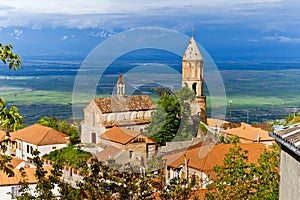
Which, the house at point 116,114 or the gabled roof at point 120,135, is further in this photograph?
the house at point 116,114

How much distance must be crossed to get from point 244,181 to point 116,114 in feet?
77.1

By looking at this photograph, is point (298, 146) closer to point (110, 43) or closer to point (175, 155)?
point (175, 155)

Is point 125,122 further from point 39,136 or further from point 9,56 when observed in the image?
point 9,56

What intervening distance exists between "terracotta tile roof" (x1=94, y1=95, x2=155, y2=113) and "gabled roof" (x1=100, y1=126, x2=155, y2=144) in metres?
2.83

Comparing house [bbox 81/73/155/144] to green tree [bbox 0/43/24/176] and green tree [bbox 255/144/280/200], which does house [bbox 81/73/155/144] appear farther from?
green tree [bbox 0/43/24/176]

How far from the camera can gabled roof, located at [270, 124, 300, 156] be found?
6.97m

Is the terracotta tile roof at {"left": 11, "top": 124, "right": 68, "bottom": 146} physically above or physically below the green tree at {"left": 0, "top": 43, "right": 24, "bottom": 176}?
below

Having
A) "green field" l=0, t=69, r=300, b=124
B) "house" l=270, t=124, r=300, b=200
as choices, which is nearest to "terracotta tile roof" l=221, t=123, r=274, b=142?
"green field" l=0, t=69, r=300, b=124

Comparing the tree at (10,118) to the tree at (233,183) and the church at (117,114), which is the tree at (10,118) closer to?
the tree at (233,183)

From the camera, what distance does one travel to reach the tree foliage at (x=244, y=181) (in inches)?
484

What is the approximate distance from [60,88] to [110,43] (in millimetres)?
106419

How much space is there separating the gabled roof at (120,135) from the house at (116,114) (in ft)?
7.45

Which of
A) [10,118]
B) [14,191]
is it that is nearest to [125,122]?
[14,191]

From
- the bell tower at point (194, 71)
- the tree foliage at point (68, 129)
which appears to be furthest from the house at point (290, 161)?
the bell tower at point (194, 71)
